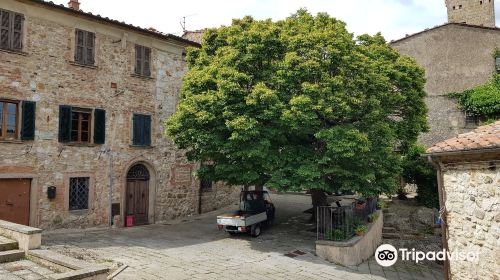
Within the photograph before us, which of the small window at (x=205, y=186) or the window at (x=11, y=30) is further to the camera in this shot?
the small window at (x=205, y=186)

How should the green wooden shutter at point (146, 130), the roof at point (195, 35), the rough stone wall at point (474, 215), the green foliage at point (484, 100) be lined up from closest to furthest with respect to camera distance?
the rough stone wall at point (474, 215) → the green wooden shutter at point (146, 130) → the green foliage at point (484, 100) → the roof at point (195, 35)

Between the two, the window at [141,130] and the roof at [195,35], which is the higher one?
the roof at [195,35]

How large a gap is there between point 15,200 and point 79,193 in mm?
2273

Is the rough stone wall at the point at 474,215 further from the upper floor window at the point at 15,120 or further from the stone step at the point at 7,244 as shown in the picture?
the upper floor window at the point at 15,120

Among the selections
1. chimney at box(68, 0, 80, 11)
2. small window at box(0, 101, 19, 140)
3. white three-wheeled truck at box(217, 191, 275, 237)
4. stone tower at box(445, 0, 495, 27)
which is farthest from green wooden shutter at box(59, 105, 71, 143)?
stone tower at box(445, 0, 495, 27)

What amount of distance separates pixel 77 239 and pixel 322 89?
10.1 metres

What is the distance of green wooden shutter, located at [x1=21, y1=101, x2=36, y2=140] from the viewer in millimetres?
13328

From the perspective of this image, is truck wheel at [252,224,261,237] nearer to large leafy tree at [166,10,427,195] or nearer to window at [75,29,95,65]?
large leafy tree at [166,10,427,195]

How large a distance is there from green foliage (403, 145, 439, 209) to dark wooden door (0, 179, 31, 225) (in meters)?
19.0

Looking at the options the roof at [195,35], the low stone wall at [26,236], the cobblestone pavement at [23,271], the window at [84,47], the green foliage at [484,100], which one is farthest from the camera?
the roof at [195,35]

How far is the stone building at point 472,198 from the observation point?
6953 mm

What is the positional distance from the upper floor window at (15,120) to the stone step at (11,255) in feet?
20.2

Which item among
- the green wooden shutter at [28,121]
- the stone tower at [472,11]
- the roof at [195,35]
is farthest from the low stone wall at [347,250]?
the stone tower at [472,11]

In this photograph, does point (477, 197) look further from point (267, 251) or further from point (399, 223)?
point (399, 223)
